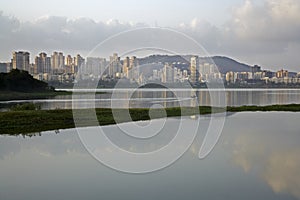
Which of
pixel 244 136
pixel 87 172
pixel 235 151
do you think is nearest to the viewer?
pixel 87 172

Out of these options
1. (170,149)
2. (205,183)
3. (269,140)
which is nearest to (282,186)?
(205,183)

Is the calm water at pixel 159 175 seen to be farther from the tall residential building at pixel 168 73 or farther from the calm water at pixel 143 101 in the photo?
the calm water at pixel 143 101

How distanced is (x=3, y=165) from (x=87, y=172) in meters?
3.16

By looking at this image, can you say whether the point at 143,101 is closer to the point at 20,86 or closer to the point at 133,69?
the point at 133,69

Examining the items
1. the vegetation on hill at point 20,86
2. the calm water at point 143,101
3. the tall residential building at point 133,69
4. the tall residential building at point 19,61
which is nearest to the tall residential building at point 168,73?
the tall residential building at point 133,69

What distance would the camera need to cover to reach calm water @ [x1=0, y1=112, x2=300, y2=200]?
29.4 ft

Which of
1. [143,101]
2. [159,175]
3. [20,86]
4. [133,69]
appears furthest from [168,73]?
[20,86]

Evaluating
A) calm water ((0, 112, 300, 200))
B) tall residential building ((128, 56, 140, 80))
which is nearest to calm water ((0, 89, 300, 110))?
tall residential building ((128, 56, 140, 80))

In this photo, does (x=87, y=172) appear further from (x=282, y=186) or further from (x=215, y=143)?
(x=215, y=143)

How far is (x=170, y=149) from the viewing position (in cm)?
1547

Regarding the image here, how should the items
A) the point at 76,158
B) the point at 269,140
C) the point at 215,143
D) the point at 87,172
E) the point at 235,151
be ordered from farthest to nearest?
the point at 269,140 < the point at 215,143 < the point at 235,151 < the point at 76,158 < the point at 87,172

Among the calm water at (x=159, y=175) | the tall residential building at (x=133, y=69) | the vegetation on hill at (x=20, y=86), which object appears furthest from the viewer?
the vegetation on hill at (x=20, y=86)

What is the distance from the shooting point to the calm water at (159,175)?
8.95m

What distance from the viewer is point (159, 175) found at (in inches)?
431
